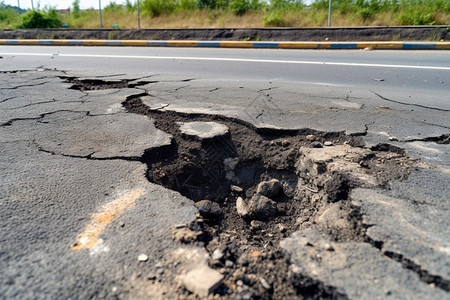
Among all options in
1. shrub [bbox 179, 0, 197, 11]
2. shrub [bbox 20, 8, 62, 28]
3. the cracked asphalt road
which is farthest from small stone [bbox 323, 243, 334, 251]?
shrub [bbox 20, 8, 62, 28]

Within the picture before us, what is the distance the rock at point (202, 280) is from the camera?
4.50 ft

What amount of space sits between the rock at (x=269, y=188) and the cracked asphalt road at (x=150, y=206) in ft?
2.21

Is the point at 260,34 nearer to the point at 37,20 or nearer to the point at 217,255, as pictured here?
the point at 217,255

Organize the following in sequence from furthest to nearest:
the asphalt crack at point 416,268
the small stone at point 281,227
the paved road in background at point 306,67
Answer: the paved road in background at point 306,67
the small stone at point 281,227
the asphalt crack at point 416,268

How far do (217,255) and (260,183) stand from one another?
120cm

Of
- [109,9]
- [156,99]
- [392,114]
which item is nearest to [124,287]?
[156,99]

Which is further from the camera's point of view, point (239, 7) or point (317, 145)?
point (239, 7)

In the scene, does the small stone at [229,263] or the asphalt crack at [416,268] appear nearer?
the asphalt crack at [416,268]

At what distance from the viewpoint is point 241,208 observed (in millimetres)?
2494

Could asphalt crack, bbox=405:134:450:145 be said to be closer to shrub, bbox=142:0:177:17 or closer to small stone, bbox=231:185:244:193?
small stone, bbox=231:185:244:193

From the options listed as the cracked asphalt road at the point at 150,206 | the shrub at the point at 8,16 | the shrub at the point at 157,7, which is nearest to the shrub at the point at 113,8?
the shrub at the point at 157,7

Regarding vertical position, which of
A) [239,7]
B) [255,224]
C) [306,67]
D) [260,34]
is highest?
[239,7]

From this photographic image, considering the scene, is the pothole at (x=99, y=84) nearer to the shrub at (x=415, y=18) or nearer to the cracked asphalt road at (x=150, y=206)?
the cracked asphalt road at (x=150, y=206)

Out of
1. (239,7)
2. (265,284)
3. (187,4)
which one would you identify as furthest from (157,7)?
(265,284)
